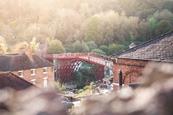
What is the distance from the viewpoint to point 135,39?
204 feet

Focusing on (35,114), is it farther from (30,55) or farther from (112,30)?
(112,30)

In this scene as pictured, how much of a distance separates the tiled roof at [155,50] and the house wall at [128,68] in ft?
0.47

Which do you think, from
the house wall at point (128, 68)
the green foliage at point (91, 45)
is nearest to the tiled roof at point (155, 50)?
the house wall at point (128, 68)

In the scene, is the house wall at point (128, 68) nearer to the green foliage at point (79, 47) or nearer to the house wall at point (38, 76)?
the house wall at point (38, 76)

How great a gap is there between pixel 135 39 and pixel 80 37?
25.1ft

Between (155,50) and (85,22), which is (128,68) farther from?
(85,22)

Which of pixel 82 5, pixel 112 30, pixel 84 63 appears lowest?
pixel 84 63

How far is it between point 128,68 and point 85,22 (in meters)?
54.4

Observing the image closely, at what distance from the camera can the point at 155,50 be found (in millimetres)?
11742

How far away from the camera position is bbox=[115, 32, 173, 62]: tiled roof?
11.0 m

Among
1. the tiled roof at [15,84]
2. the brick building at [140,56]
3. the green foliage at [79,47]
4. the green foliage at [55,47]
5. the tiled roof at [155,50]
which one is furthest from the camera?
the green foliage at [79,47]

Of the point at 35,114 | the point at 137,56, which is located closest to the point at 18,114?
the point at 35,114

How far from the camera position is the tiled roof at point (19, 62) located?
33.9 meters

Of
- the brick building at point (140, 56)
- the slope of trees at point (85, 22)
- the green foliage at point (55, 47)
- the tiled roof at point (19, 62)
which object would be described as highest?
the slope of trees at point (85, 22)
